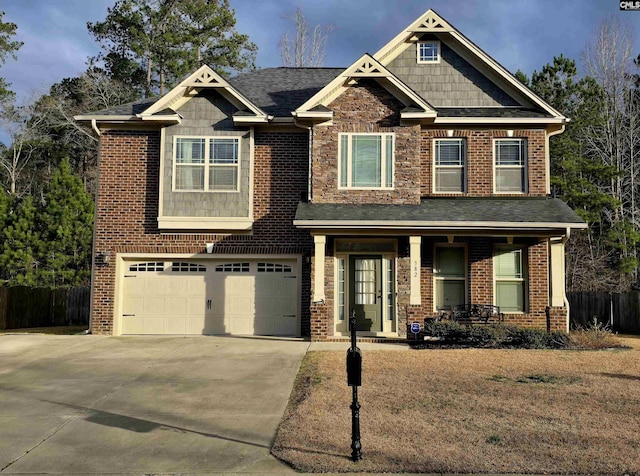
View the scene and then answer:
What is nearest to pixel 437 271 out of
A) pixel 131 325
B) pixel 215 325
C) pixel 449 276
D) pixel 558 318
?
pixel 449 276

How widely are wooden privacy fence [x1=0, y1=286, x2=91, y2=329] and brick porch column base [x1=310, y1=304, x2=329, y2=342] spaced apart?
12582 millimetres

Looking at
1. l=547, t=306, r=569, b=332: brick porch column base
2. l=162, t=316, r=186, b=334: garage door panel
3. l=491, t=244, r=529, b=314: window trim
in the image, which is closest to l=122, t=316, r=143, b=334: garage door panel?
l=162, t=316, r=186, b=334: garage door panel

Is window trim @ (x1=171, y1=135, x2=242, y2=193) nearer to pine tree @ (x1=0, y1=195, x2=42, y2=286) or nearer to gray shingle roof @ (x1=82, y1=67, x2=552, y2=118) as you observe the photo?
gray shingle roof @ (x1=82, y1=67, x2=552, y2=118)

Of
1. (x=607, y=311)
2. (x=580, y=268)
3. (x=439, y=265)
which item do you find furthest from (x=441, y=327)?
(x=580, y=268)

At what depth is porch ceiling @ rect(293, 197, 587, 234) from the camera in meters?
14.2

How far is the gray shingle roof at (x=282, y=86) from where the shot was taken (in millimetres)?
17212

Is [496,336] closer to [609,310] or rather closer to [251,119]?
[251,119]

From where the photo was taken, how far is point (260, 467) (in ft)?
19.2

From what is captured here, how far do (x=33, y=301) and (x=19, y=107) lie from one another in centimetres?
1742

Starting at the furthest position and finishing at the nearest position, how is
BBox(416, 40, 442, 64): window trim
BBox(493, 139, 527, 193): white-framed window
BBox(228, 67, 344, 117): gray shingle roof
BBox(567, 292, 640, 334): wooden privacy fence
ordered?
BBox(567, 292, 640, 334): wooden privacy fence < BBox(416, 40, 442, 64): window trim < BBox(228, 67, 344, 117): gray shingle roof < BBox(493, 139, 527, 193): white-framed window

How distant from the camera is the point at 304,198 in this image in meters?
16.2

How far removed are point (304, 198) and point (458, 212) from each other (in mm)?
4132

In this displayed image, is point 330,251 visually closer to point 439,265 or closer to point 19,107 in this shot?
point 439,265

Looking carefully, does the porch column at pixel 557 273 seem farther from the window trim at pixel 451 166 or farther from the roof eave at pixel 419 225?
the window trim at pixel 451 166
